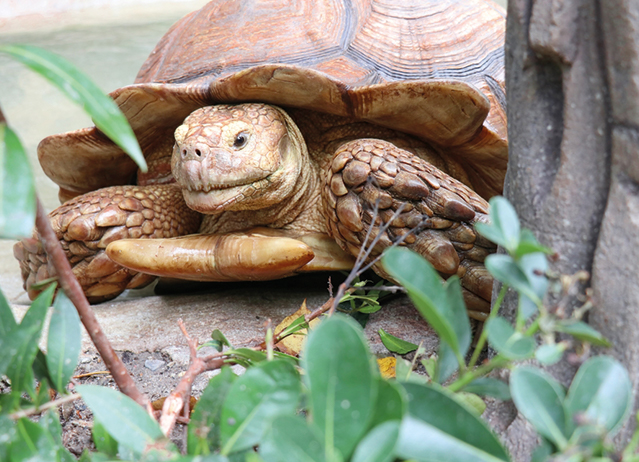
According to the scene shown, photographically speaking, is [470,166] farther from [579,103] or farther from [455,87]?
[579,103]

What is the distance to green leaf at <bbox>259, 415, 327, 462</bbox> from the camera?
489 millimetres

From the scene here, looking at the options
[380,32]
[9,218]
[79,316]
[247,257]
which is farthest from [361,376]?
[380,32]

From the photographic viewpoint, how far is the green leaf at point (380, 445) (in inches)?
19.6

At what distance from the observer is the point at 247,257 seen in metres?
1.79

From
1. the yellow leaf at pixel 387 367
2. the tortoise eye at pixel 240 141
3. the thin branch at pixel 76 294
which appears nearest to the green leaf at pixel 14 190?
the thin branch at pixel 76 294

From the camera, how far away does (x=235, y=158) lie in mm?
1742

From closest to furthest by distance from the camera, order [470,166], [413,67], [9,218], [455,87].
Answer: [9,218]
[455,87]
[413,67]
[470,166]

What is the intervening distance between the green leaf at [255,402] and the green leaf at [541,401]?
0.25 meters

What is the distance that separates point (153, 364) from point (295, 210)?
2.65 ft

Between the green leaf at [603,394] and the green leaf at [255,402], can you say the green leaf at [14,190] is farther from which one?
the green leaf at [603,394]

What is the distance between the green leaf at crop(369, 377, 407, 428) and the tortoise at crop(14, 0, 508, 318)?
95 cm

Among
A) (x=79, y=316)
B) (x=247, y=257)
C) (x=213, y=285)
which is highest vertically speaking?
(x=79, y=316)

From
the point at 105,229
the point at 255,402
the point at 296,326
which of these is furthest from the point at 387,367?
the point at 105,229

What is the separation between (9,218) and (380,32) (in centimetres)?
177
